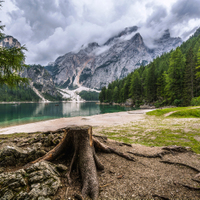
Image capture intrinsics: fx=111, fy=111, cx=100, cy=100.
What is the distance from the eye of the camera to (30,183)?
3.33m

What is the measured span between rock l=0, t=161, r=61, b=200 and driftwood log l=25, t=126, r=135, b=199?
63 cm

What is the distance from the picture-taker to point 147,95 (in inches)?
2463

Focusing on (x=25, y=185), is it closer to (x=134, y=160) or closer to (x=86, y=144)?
(x=86, y=144)

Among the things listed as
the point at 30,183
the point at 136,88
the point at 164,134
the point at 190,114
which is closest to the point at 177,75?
the point at 190,114

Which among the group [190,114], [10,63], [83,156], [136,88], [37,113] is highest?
[136,88]

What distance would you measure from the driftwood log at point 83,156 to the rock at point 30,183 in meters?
0.63

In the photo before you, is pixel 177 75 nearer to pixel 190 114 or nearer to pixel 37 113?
pixel 190 114

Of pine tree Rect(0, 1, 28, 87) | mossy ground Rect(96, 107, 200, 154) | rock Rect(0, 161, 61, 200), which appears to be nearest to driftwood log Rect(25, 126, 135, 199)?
rock Rect(0, 161, 61, 200)

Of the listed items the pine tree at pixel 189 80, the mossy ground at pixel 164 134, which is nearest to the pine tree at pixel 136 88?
the pine tree at pixel 189 80

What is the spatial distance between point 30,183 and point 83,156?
184 cm

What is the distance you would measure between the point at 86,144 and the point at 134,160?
2.54 m

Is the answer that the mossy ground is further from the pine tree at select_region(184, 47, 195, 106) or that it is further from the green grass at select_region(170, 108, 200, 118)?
the pine tree at select_region(184, 47, 195, 106)

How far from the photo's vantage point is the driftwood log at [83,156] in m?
3.67

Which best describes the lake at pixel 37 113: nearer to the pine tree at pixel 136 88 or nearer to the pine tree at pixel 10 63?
the pine tree at pixel 136 88
